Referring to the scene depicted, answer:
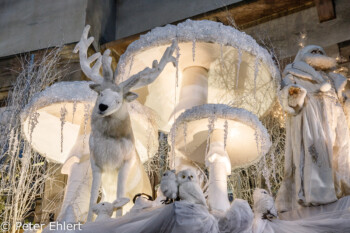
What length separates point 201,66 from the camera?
8102 mm

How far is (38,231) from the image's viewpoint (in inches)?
228

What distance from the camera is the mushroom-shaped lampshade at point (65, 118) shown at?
702cm

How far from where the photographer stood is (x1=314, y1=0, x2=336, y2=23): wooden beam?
996 centimetres

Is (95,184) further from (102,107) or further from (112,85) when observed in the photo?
(112,85)

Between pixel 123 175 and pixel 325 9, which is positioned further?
pixel 325 9

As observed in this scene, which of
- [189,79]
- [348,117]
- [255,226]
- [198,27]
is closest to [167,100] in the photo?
[189,79]

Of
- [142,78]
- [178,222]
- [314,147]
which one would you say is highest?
[142,78]

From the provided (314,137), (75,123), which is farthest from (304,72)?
(75,123)

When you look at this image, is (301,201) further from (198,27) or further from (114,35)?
(114,35)

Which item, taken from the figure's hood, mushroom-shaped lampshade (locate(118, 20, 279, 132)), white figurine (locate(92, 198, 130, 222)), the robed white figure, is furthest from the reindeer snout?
the figure's hood

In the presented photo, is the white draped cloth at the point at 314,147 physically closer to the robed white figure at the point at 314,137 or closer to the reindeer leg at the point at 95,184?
the robed white figure at the point at 314,137

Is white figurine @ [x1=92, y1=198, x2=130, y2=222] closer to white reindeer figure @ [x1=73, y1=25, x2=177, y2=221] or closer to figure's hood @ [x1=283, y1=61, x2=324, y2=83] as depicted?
white reindeer figure @ [x1=73, y1=25, x2=177, y2=221]

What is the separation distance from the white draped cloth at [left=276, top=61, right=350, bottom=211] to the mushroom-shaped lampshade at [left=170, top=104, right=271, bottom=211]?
54 cm

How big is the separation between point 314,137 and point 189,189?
2.07 m
